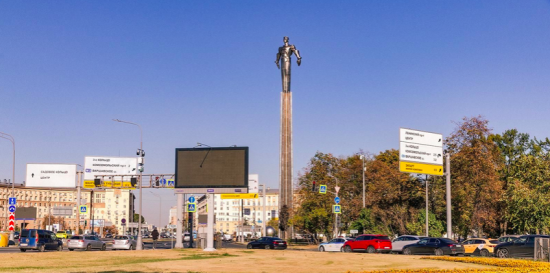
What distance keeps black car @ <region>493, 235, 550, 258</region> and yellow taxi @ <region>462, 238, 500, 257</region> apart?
6.20 metres

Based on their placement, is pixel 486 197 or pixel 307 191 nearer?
pixel 486 197

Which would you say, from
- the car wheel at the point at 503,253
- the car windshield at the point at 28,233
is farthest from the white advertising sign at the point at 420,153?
the car windshield at the point at 28,233

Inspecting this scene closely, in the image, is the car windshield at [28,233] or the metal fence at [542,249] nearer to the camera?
the metal fence at [542,249]

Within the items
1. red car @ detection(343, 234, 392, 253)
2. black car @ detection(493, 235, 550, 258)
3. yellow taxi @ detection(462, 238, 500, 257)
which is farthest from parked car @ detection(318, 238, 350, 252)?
black car @ detection(493, 235, 550, 258)

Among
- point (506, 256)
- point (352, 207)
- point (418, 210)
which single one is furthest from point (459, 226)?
point (506, 256)

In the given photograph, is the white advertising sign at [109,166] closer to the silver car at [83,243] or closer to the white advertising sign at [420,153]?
the silver car at [83,243]

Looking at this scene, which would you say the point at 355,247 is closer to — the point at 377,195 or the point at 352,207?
the point at 377,195

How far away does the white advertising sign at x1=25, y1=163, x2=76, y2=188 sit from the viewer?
80.2 m

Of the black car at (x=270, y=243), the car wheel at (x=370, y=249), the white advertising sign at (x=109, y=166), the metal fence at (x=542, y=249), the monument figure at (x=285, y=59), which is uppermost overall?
the monument figure at (x=285, y=59)

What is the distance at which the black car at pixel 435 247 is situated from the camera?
40.3 metres

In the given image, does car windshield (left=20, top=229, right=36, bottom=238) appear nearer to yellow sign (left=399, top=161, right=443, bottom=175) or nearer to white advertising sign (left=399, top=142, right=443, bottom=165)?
yellow sign (left=399, top=161, right=443, bottom=175)

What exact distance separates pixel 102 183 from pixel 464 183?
45730 millimetres

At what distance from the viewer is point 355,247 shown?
46531 mm

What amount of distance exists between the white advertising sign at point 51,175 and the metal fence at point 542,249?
63.7 metres
